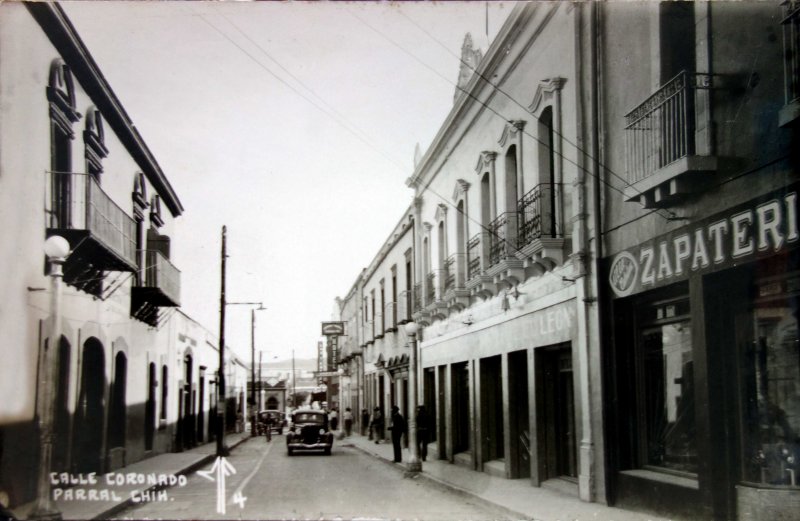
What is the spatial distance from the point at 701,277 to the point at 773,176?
1.65 meters

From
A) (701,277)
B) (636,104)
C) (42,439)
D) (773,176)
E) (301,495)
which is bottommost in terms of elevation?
(301,495)

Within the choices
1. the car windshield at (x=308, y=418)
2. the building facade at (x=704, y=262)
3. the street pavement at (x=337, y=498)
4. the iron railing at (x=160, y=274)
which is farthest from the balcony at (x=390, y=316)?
the building facade at (x=704, y=262)

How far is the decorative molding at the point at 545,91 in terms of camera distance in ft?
43.4

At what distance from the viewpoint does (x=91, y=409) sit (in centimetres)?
1642

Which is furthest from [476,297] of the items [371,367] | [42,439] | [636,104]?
[371,367]

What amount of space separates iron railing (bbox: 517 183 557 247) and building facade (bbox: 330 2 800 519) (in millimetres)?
39

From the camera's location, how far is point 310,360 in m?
110

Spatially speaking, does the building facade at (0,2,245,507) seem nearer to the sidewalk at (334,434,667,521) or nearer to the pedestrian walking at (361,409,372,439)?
the sidewalk at (334,434,667,521)

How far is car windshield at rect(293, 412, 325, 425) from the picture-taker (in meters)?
27.3

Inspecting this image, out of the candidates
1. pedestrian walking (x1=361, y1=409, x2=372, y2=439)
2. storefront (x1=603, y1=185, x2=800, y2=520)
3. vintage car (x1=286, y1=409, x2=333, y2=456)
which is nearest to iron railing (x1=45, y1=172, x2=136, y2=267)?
storefront (x1=603, y1=185, x2=800, y2=520)

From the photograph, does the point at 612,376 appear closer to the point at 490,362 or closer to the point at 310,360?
the point at 490,362

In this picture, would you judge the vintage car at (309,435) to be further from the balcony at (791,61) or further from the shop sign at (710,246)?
the balcony at (791,61)

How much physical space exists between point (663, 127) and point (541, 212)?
4.46 metres

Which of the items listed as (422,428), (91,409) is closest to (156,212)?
(91,409)
